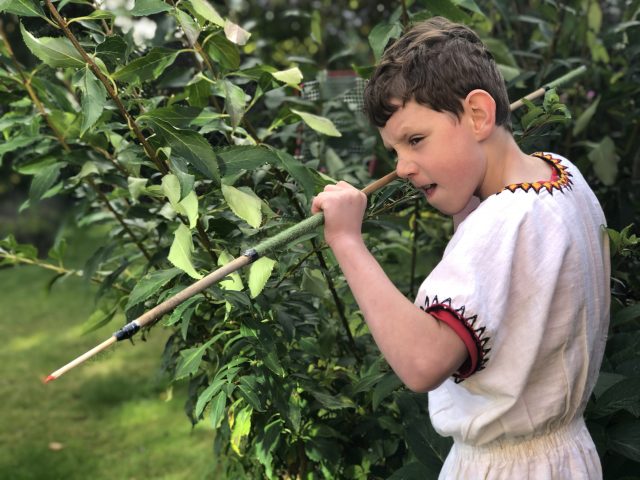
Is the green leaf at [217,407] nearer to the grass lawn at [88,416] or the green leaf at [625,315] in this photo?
the grass lawn at [88,416]

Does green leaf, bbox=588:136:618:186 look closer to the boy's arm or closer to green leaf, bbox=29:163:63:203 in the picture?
the boy's arm

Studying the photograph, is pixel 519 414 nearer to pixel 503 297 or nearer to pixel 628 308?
pixel 503 297

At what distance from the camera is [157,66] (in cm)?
188

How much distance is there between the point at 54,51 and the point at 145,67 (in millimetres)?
228

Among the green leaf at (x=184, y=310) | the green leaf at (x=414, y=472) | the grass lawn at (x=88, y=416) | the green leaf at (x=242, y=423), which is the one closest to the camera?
the green leaf at (x=184, y=310)

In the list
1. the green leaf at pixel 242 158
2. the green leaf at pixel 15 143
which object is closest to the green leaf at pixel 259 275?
the green leaf at pixel 242 158

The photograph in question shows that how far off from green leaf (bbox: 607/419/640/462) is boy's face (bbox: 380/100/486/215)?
0.74m

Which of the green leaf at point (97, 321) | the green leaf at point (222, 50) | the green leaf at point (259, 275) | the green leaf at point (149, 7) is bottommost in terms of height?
the green leaf at point (97, 321)

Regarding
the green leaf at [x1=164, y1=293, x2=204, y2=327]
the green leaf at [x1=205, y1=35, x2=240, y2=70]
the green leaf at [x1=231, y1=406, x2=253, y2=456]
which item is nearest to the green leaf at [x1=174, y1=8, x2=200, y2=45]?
the green leaf at [x1=205, y1=35, x2=240, y2=70]

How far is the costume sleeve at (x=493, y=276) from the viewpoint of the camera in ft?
4.55

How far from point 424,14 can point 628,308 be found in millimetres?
1001

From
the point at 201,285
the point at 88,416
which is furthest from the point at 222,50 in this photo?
the point at 88,416

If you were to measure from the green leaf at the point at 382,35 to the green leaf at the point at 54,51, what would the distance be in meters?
0.84

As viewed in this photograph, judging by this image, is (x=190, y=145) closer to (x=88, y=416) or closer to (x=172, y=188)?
(x=172, y=188)
